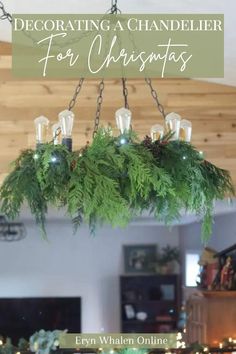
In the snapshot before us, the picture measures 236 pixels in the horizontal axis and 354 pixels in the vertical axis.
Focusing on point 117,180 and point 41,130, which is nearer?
point 117,180

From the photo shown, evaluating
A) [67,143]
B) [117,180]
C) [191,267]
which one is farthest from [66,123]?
[191,267]

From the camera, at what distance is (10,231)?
8.09 meters

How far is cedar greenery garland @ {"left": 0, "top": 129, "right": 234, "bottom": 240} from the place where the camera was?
82.4 inches

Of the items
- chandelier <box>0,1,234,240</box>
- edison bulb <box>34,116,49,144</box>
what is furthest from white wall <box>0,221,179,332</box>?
chandelier <box>0,1,234,240</box>

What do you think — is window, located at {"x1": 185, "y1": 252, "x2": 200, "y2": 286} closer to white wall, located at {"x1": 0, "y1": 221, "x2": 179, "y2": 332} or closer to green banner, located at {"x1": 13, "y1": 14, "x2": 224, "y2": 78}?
white wall, located at {"x1": 0, "y1": 221, "x2": 179, "y2": 332}

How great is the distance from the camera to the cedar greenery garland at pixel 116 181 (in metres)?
2.09

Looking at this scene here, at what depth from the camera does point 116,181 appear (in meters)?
2.13

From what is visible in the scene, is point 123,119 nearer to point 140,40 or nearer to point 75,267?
point 140,40


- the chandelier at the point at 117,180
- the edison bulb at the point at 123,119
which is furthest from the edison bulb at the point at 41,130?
the edison bulb at the point at 123,119

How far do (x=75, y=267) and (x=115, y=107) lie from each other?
399cm

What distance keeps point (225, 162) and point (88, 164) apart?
8.46 ft

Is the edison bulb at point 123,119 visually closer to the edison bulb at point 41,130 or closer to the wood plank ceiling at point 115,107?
the edison bulb at point 41,130

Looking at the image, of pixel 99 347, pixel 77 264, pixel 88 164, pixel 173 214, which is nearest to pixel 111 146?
pixel 88 164

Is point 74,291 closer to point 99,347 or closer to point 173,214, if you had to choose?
point 99,347
